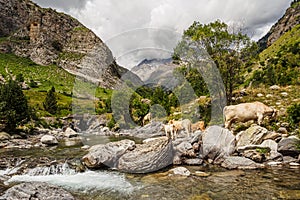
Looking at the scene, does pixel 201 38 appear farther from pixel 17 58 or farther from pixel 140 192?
Answer: pixel 17 58

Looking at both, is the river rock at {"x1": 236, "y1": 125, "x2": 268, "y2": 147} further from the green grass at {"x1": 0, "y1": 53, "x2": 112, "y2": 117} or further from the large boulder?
the green grass at {"x1": 0, "y1": 53, "x2": 112, "y2": 117}

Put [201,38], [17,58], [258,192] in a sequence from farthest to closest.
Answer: [17,58]
[201,38]
[258,192]

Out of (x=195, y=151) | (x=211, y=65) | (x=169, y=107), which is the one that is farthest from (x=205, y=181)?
(x=169, y=107)

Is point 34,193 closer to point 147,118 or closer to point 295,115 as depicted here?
point 295,115

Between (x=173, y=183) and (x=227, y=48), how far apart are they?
21.0m

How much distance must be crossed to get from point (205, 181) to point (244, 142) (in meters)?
6.57

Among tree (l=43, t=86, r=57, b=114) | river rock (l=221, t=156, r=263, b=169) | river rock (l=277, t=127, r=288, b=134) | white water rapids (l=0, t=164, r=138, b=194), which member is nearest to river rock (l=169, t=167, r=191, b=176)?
river rock (l=221, t=156, r=263, b=169)

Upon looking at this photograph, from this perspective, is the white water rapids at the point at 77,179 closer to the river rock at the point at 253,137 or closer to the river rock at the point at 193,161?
the river rock at the point at 193,161

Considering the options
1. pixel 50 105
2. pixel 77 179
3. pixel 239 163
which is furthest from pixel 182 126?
pixel 50 105

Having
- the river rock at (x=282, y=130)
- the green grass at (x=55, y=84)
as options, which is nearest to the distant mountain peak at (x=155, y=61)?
the river rock at (x=282, y=130)

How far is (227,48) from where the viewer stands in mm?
28281

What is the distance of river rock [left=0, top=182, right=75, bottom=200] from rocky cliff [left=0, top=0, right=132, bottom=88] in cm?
13078

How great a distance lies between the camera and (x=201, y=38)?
28.8 m

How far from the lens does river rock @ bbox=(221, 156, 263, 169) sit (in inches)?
575
